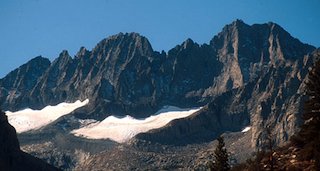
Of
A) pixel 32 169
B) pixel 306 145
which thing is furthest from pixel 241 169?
pixel 32 169

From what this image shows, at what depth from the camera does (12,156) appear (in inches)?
4705

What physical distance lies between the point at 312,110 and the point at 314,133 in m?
4.72

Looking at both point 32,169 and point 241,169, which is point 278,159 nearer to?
point 241,169

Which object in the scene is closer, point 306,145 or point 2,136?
point 306,145

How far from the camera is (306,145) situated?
2238 inches

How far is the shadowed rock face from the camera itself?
383 ft

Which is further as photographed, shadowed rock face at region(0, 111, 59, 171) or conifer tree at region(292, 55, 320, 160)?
shadowed rock face at region(0, 111, 59, 171)

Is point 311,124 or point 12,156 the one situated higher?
point 311,124

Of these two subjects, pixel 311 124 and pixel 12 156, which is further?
pixel 12 156

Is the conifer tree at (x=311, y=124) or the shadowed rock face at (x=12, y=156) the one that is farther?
the shadowed rock face at (x=12, y=156)

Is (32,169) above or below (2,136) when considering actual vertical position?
below

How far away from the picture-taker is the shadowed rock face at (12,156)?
116625 millimetres

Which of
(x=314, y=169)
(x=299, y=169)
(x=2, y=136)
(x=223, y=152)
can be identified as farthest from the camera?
(x=2, y=136)

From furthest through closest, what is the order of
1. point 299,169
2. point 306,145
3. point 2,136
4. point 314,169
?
1. point 2,136
2. point 306,145
3. point 299,169
4. point 314,169
